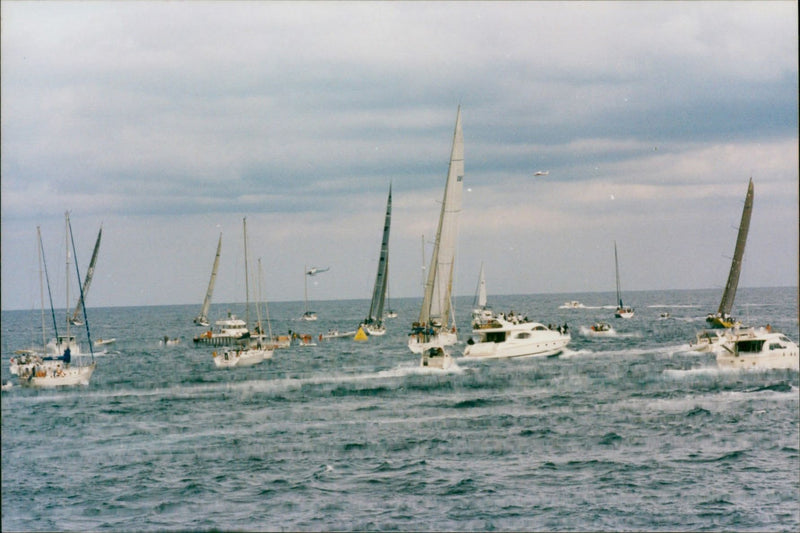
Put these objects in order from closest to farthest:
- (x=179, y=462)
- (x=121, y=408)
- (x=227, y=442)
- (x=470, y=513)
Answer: (x=470, y=513)
(x=179, y=462)
(x=227, y=442)
(x=121, y=408)

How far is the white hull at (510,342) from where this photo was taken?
84.6m

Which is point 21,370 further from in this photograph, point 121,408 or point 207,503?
point 207,503

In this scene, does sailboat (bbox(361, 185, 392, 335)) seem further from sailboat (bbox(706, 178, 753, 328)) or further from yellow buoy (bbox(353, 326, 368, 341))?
sailboat (bbox(706, 178, 753, 328))

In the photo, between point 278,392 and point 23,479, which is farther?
point 278,392

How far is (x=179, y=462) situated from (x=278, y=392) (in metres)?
25.6

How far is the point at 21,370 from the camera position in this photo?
75438 millimetres

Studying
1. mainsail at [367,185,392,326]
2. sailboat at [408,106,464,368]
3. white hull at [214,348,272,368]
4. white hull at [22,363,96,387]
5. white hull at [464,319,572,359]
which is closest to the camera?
white hull at [22,363,96,387]

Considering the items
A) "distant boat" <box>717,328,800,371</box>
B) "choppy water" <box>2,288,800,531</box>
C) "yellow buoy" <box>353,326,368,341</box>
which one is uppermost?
"distant boat" <box>717,328,800,371</box>

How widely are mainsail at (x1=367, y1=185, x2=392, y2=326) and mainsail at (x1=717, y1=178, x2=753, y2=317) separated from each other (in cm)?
4942

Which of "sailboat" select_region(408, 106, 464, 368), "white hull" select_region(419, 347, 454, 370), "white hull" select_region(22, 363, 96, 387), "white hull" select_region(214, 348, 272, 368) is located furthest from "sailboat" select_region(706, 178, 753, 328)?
"white hull" select_region(22, 363, 96, 387)

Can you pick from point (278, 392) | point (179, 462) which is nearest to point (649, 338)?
point (278, 392)

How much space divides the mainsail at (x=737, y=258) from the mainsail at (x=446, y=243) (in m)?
39.8

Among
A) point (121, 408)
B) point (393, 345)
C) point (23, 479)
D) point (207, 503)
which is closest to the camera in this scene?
point (207, 503)

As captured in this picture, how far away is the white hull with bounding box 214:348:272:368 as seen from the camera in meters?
91.6
